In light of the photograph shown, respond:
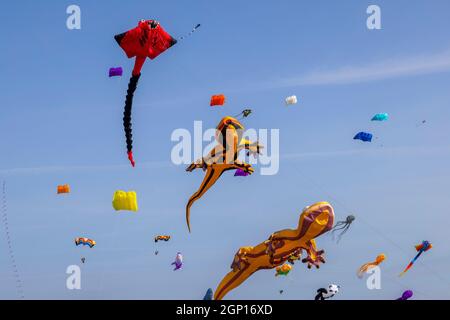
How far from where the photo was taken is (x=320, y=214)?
50.2 metres

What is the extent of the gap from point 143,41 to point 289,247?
1538 centimetres

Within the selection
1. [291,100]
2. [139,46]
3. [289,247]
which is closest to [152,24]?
[139,46]

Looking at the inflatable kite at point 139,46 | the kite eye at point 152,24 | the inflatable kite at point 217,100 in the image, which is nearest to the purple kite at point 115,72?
the inflatable kite at point 217,100

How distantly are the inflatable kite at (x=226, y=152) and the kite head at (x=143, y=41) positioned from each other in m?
6.15

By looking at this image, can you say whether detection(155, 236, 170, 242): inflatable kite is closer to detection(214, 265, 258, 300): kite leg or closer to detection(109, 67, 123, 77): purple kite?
detection(214, 265, 258, 300): kite leg

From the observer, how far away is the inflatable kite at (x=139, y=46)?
47.2 meters

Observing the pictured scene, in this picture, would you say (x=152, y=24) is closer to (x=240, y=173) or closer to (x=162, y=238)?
(x=240, y=173)

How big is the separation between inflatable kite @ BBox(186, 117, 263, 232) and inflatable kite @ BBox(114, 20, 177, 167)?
5.56 meters

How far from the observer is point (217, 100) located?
57.0 metres

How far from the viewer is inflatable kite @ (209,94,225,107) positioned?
56781 mm
